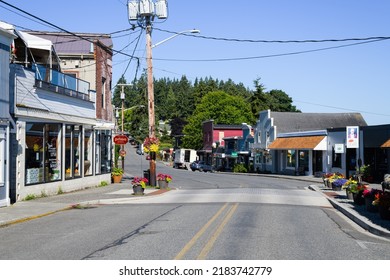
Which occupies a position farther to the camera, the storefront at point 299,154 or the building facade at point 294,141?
the building facade at point 294,141

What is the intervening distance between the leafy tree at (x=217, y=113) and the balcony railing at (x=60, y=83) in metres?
76.0

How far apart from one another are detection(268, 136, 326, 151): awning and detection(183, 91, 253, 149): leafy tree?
44622 mm

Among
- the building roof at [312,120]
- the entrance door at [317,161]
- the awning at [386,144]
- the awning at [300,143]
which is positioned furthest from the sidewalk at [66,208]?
the building roof at [312,120]

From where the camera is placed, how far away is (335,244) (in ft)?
39.3

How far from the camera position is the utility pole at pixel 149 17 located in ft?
105

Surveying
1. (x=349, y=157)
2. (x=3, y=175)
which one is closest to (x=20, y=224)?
(x=3, y=175)

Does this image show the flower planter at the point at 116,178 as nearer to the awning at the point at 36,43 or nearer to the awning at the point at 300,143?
the awning at the point at 36,43

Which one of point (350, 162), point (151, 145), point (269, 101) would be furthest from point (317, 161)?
point (269, 101)

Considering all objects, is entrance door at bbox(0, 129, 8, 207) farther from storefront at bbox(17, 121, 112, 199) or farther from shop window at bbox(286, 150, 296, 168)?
shop window at bbox(286, 150, 296, 168)

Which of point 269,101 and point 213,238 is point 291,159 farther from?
point 269,101

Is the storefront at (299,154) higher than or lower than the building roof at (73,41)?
lower

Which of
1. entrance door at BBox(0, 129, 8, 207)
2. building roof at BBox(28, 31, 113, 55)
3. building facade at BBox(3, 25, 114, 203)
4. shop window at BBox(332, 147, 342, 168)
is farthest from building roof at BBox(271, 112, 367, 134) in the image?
entrance door at BBox(0, 129, 8, 207)
